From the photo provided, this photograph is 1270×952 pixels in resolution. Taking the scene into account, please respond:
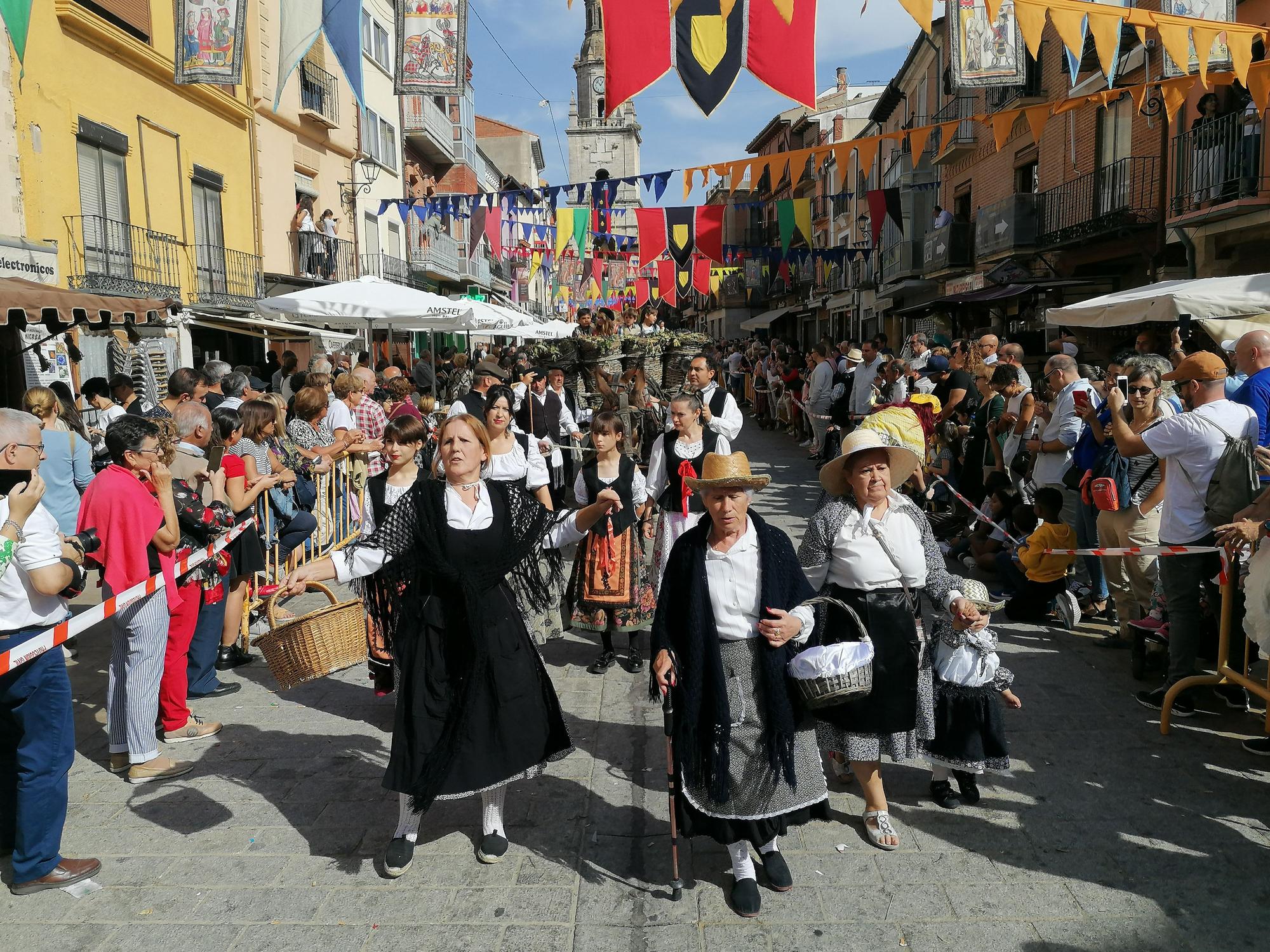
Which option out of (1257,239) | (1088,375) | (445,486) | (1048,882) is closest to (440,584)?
(445,486)

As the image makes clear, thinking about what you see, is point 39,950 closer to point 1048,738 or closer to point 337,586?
point 1048,738

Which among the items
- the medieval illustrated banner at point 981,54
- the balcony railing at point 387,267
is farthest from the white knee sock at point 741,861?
the balcony railing at point 387,267

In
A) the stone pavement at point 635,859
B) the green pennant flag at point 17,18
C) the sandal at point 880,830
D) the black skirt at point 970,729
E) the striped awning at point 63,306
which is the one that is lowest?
the stone pavement at point 635,859

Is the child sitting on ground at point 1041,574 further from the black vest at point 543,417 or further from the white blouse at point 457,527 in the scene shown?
the black vest at point 543,417

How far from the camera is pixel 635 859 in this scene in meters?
3.67

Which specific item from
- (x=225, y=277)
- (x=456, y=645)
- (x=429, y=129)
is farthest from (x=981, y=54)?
(x=429, y=129)

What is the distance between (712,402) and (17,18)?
17.6ft

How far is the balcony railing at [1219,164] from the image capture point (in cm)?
1332

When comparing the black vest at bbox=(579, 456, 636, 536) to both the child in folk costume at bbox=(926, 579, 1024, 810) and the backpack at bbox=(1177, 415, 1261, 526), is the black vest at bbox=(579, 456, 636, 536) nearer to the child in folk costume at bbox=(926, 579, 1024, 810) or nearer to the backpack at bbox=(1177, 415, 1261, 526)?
the child in folk costume at bbox=(926, 579, 1024, 810)

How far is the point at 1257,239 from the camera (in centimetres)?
1434

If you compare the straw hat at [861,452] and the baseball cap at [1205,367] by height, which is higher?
the baseball cap at [1205,367]

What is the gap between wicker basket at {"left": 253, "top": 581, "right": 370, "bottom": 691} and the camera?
13.9 feet

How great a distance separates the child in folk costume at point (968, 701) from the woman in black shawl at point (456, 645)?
5.18 feet

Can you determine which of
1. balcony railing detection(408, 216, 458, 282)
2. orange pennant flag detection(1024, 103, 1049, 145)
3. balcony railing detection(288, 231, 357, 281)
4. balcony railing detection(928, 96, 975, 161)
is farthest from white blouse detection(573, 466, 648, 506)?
balcony railing detection(408, 216, 458, 282)
